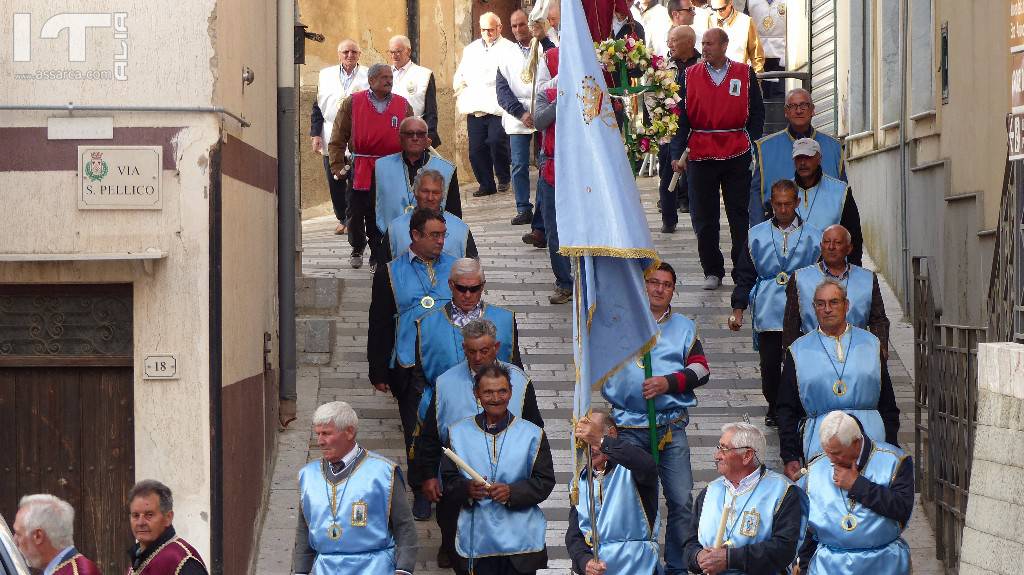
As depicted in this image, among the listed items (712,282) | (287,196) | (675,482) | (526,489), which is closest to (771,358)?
(675,482)

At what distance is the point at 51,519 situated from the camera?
7641mm

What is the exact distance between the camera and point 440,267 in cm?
1166

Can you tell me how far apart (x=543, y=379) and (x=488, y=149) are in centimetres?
708

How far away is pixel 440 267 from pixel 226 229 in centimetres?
146

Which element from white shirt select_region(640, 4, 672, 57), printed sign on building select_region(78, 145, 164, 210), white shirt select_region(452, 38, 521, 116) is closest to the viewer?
printed sign on building select_region(78, 145, 164, 210)

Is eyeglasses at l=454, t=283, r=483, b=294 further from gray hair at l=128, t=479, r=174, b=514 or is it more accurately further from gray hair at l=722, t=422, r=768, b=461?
gray hair at l=128, t=479, r=174, b=514

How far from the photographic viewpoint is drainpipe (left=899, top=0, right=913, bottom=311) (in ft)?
52.0

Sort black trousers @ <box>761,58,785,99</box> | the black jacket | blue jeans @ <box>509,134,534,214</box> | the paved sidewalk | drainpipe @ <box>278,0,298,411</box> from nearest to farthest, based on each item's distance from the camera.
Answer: the black jacket → the paved sidewalk → drainpipe @ <box>278,0,298,411</box> → blue jeans @ <box>509,134,534,214</box> → black trousers @ <box>761,58,785,99</box>

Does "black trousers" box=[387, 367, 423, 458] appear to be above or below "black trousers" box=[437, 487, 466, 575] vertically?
above

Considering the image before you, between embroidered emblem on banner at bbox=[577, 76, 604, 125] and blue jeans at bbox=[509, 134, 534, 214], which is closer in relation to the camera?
embroidered emblem on banner at bbox=[577, 76, 604, 125]

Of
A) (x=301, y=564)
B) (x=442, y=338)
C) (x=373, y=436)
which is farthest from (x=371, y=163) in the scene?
(x=301, y=564)

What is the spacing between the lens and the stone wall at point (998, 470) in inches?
343

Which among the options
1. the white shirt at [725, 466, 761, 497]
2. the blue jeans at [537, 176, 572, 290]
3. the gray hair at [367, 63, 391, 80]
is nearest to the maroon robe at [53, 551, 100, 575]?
the white shirt at [725, 466, 761, 497]

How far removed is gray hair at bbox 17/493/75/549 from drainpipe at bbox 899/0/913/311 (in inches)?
365
